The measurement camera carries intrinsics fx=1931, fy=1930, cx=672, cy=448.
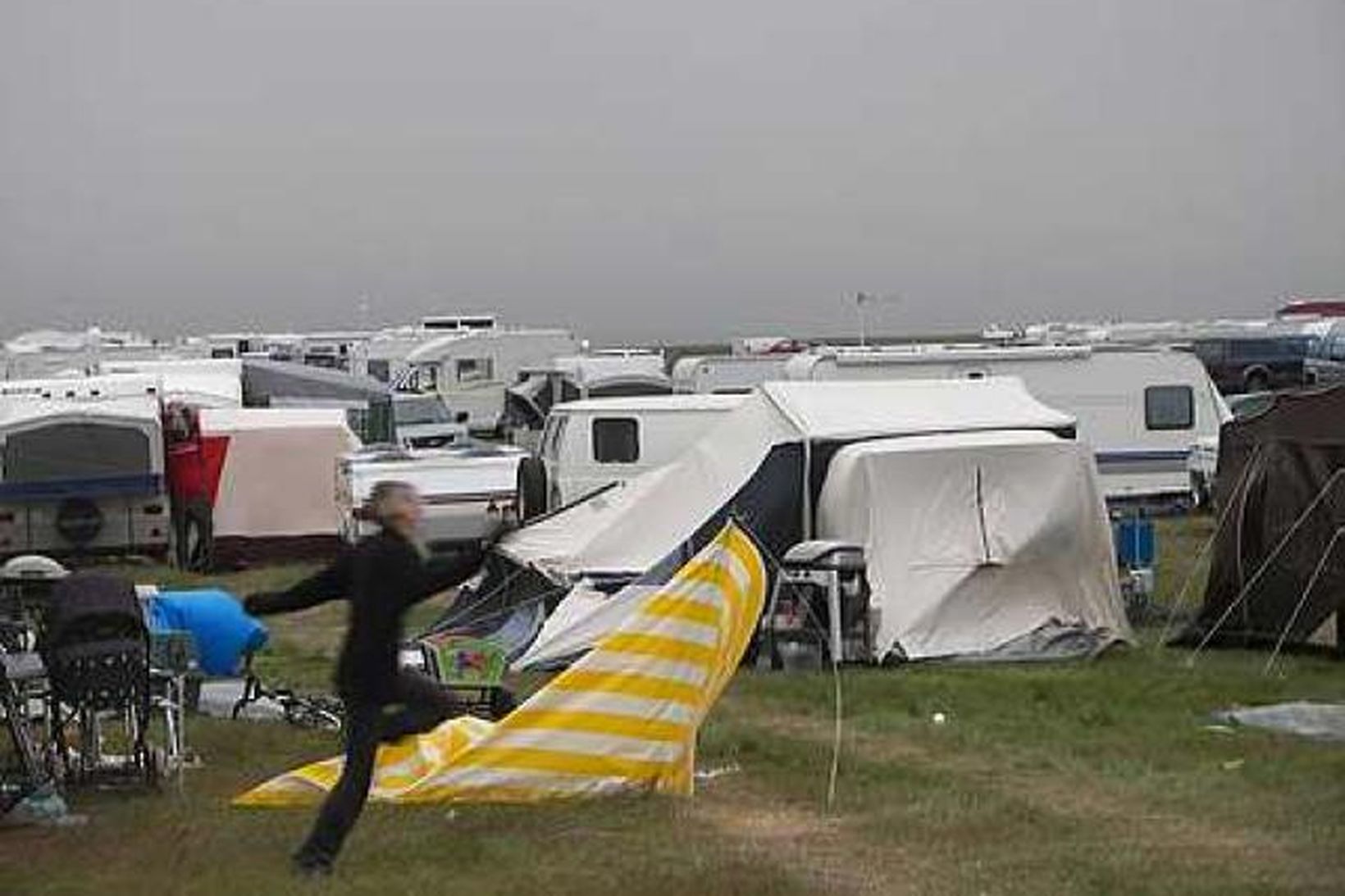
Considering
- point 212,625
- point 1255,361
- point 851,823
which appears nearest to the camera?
point 851,823

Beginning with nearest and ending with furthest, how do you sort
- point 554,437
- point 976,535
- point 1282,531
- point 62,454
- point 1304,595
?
point 1304,595 → point 1282,531 → point 976,535 → point 62,454 → point 554,437

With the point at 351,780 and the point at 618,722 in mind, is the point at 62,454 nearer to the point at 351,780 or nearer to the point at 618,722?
the point at 618,722

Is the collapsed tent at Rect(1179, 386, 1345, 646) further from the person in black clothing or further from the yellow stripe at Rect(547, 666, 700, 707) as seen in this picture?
the person in black clothing

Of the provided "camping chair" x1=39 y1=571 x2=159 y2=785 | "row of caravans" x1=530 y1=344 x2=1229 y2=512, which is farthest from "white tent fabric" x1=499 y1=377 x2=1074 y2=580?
"row of caravans" x1=530 y1=344 x2=1229 y2=512

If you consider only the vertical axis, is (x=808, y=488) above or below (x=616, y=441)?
above

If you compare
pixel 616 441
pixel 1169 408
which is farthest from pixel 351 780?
pixel 1169 408

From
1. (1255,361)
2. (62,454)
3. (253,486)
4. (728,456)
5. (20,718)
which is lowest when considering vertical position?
(1255,361)

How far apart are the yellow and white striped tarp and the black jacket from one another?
1.23 meters

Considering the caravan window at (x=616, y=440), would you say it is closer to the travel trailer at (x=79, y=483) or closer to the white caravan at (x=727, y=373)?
the travel trailer at (x=79, y=483)

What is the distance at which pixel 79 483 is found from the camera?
2197 cm

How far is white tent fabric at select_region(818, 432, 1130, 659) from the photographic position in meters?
14.1

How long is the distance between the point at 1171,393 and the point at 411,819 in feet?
63.0

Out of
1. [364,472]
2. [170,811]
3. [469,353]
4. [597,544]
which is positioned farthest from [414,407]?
[170,811]

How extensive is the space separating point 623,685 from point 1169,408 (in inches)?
728
